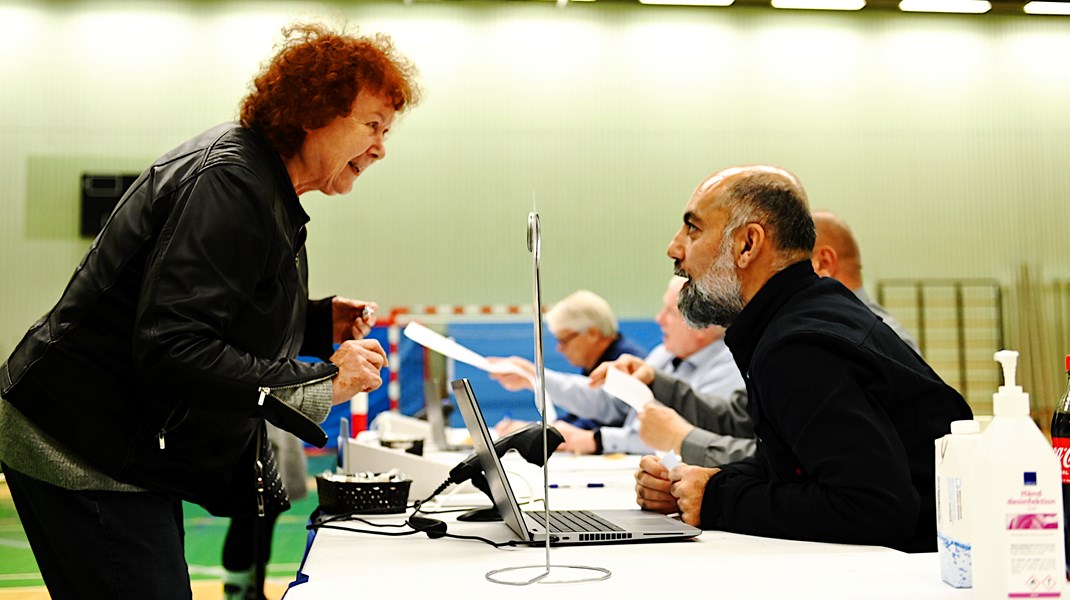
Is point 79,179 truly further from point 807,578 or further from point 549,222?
point 807,578

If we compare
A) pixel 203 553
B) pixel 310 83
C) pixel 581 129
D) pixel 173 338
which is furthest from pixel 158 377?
pixel 581 129

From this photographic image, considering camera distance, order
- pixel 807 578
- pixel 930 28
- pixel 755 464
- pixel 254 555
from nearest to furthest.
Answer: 1. pixel 807 578
2. pixel 755 464
3. pixel 254 555
4. pixel 930 28

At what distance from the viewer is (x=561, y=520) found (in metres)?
1.63

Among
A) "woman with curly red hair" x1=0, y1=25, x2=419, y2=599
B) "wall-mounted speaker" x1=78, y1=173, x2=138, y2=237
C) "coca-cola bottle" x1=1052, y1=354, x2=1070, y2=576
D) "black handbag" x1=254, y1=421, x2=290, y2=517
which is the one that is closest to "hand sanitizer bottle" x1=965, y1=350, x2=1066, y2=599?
"coca-cola bottle" x1=1052, y1=354, x2=1070, y2=576

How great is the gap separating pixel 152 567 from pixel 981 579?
3.97ft

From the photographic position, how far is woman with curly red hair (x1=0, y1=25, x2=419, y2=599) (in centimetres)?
147

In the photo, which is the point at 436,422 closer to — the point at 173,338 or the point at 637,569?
the point at 173,338

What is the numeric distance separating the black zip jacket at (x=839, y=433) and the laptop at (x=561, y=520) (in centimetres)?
11

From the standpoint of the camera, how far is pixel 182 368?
1434 millimetres

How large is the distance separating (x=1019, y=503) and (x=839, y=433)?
0.53m

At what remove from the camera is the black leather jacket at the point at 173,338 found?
146 cm

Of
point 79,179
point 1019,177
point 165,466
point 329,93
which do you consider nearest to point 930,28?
point 1019,177

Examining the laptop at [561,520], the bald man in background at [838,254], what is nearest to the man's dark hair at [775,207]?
the laptop at [561,520]

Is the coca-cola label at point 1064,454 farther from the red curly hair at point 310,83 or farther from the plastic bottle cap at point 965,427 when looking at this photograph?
the red curly hair at point 310,83
